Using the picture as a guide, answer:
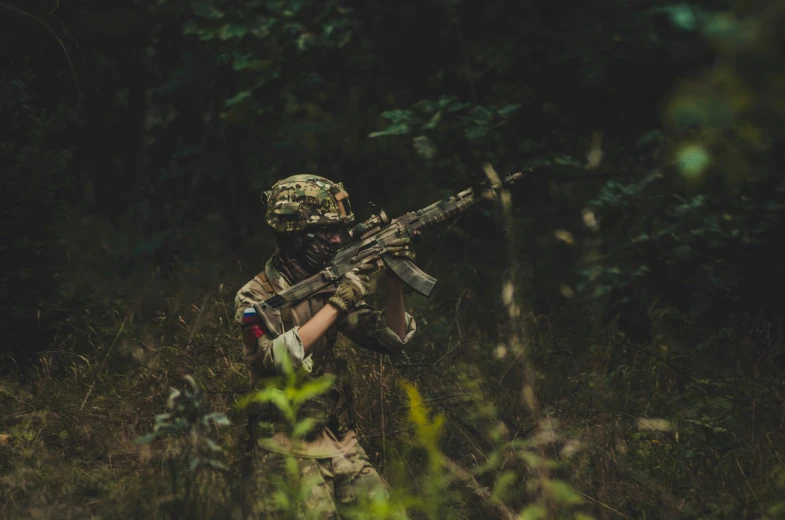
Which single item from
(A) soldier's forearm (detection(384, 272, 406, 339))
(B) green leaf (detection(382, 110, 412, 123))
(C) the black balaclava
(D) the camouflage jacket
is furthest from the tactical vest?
(B) green leaf (detection(382, 110, 412, 123))

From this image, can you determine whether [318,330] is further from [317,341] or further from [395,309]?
[395,309]

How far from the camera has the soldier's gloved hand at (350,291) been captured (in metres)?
4.01

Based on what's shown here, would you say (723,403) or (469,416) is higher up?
(469,416)

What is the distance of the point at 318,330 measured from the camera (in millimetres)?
3932

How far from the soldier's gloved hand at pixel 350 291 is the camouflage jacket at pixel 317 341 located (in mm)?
166

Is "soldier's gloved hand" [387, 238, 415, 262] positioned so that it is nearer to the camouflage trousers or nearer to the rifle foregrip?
the rifle foregrip

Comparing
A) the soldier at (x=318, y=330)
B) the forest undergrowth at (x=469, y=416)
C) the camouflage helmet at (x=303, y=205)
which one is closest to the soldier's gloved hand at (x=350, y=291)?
the soldier at (x=318, y=330)

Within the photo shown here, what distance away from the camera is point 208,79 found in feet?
29.8

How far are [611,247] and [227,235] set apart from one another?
14.7ft

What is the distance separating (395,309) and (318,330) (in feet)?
1.52

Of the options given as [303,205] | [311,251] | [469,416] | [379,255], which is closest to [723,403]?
[469,416]

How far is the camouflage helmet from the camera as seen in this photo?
13.7 feet

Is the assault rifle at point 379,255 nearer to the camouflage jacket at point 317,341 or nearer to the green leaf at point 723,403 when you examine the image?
the camouflage jacket at point 317,341

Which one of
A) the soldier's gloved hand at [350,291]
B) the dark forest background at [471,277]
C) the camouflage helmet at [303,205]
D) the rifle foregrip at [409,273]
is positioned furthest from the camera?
the dark forest background at [471,277]
